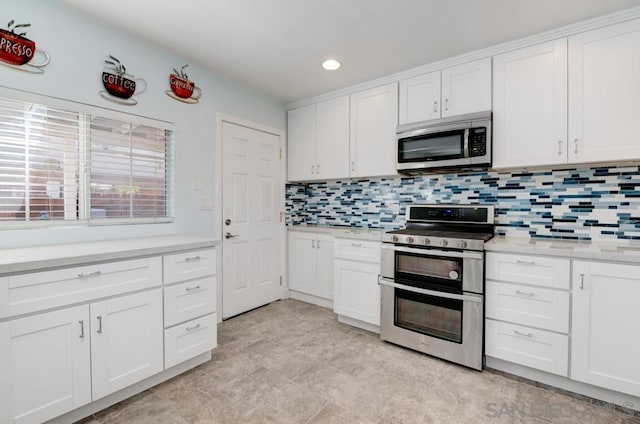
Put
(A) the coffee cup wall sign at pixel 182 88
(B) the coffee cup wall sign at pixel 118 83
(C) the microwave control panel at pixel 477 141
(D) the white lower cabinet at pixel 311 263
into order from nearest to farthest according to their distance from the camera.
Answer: (B) the coffee cup wall sign at pixel 118 83, (C) the microwave control panel at pixel 477 141, (A) the coffee cup wall sign at pixel 182 88, (D) the white lower cabinet at pixel 311 263

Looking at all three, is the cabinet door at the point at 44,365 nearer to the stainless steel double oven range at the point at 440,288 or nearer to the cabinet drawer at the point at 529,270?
the stainless steel double oven range at the point at 440,288

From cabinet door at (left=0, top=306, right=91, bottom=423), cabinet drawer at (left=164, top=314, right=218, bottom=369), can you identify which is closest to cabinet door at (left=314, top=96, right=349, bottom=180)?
cabinet drawer at (left=164, top=314, right=218, bottom=369)

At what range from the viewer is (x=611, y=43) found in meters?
2.02

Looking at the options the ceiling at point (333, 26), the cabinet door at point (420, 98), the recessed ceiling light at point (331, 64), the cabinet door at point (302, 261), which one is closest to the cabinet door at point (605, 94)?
the ceiling at point (333, 26)

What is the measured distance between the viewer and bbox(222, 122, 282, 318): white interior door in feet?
10.3

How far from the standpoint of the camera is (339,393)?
194 centimetres

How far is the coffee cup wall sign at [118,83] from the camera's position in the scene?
2181 millimetres

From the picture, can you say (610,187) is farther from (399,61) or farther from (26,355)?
(26,355)

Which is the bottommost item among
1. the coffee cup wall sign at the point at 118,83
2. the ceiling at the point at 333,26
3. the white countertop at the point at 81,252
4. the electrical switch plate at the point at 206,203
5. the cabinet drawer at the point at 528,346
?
the cabinet drawer at the point at 528,346

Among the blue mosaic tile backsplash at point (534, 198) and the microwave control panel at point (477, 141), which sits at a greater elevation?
the microwave control panel at point (477, 141)

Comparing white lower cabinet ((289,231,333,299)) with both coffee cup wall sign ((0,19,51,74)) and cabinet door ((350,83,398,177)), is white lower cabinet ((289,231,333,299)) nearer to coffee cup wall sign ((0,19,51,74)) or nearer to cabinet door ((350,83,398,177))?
cabinet door ((350,83,398,177))

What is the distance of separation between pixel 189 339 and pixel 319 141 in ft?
7.86

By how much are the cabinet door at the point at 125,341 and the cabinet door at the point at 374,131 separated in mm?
2191

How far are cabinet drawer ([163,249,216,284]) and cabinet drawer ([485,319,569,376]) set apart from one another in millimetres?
2075
